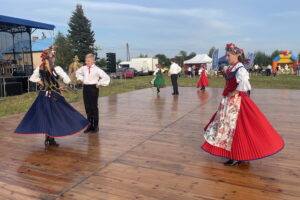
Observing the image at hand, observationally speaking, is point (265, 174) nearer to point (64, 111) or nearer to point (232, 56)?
point (232, 56)

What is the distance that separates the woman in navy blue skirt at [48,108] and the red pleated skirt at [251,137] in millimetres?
2443

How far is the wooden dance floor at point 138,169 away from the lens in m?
2.43

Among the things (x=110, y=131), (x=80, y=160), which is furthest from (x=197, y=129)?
(x=80, y=160)

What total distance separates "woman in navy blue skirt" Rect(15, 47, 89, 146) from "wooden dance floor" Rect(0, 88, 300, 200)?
33 centimetres

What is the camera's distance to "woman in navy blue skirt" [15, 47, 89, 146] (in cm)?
366

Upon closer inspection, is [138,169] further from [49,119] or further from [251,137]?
[49,119]

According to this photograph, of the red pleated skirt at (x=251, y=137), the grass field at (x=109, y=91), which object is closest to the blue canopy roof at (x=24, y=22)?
the grass field at (x=109, y=91)

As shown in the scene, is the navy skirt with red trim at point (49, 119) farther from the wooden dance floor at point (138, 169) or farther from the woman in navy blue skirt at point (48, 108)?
the wooden dance floor at point (138, 169)

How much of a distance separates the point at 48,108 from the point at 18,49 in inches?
495

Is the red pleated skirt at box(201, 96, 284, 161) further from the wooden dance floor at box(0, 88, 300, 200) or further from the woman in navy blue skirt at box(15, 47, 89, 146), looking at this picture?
the woman in navy blue skirt at box(15, 47, 89, 146)

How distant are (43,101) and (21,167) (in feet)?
3.37

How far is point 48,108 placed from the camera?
3.68 m

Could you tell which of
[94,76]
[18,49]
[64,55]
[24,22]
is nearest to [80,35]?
[64,55]

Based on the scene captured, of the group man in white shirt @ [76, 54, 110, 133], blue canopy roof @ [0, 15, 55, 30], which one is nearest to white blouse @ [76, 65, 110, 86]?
man in white shirt @ [76, 54, 110, 133]
